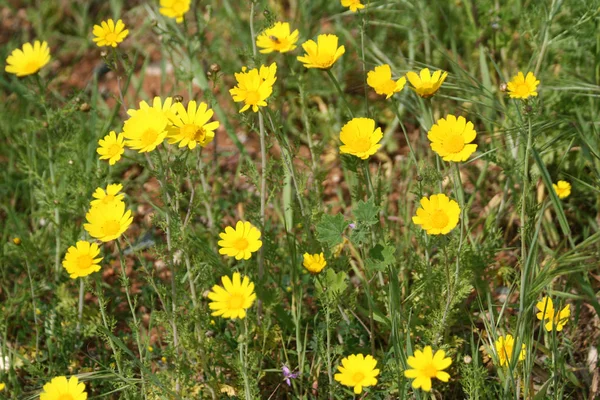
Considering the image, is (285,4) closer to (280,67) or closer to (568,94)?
(280,67)

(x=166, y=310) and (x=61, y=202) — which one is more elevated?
(x=61, y=202)

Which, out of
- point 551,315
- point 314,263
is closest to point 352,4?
point 314,263

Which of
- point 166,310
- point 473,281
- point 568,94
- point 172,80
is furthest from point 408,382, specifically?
point 172,80

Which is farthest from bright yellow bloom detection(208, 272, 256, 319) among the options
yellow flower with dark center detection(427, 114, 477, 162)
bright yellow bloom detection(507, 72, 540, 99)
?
bright yellow bloom detection(507, 72, 540, 99)

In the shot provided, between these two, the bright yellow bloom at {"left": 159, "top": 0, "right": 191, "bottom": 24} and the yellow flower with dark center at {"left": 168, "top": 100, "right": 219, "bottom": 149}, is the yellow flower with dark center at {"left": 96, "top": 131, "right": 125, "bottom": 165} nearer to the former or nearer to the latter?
the yellow flower with dark center at {"left": 168, "top": 100, "right": 219, "bottom": 149}

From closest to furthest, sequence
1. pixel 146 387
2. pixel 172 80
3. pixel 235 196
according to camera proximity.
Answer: pixel 146 387 < pixel 235 196 < pixel 172 80

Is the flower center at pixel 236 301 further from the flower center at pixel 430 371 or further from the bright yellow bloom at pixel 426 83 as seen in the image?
the bright yellow bloom at pixel 426 83
